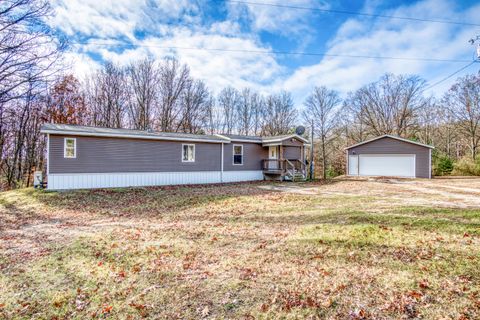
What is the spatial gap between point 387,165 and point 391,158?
0.65m

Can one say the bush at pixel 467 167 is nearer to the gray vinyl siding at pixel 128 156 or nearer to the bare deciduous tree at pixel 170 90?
the gray vinyl siding at pixel 128 156

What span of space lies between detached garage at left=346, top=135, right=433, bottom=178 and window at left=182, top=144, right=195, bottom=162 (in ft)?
48.3

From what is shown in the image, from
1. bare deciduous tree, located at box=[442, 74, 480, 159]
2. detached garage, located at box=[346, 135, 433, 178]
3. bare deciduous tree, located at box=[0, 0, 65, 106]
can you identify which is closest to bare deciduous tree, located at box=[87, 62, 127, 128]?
bare deciduous tree, located at box=[0, 0, 65, 106]

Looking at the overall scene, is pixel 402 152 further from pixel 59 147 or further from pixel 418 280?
pixel 59 147

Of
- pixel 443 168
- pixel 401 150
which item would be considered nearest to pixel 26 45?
pixel 401 150

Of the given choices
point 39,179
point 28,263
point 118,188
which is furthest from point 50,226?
point 39,179

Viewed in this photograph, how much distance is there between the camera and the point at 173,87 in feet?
94.1

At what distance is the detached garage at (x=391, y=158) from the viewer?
2056 centimetres

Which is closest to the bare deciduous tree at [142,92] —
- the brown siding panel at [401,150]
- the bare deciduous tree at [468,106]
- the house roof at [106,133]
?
the house roof at [106,133]

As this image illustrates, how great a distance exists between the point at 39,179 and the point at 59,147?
2516mm

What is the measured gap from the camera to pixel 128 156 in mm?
14844

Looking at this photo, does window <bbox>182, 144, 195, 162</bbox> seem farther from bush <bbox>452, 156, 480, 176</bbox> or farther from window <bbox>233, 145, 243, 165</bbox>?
bush <bbox>452, 156, 480, 176</bbox>

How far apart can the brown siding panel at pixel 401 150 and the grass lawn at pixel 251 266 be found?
1606cm

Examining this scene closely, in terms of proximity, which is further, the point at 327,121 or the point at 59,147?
the point at 327,121
